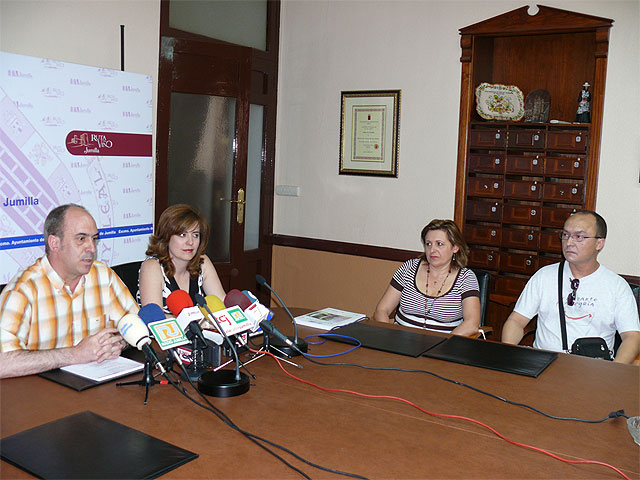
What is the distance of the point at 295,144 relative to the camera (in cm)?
543

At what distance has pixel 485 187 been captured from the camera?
175 inches

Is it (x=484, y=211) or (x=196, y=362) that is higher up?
(x=484, y=211)

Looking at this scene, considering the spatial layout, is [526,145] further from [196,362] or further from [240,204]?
[196,362]

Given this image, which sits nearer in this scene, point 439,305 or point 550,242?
point 439,305

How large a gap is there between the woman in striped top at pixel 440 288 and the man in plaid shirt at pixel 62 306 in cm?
144

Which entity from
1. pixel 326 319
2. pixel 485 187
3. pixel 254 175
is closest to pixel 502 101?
pixel 485 187

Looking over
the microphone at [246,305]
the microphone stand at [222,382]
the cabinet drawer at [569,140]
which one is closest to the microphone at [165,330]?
the microphone stand at [222,382]

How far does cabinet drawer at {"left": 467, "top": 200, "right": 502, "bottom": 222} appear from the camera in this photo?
14.5 feet

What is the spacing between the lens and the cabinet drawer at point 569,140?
161 inches

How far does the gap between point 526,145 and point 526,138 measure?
1.8 inches

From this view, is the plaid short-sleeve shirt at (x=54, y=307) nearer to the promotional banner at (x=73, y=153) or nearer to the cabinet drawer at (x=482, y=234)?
the promotional banner at (x=73, y=153)

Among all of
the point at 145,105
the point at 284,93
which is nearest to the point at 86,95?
the point at 145,105

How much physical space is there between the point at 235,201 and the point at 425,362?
114 inches

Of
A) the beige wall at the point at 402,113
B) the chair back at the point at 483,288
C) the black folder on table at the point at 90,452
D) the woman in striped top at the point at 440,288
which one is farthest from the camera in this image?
the beige wall at the point at 402,113
